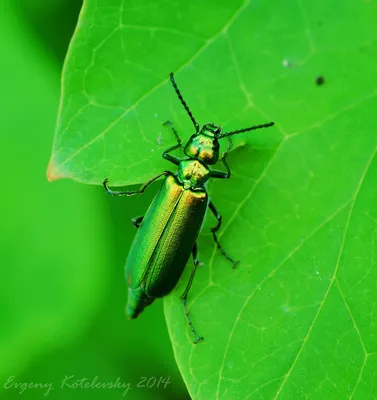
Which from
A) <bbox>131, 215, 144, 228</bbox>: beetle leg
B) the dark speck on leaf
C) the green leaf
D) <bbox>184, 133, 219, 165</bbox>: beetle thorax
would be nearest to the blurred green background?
<bbox>131, 215, 144, 228</bbox>: beetle leg

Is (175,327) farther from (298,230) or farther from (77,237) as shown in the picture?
(77,237)

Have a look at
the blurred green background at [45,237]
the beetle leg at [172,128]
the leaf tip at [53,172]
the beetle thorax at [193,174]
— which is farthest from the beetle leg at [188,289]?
the blurred green background at [45,237]

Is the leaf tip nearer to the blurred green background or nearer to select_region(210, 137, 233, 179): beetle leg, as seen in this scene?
select_region(210, 137, 233, 179): beetle leg

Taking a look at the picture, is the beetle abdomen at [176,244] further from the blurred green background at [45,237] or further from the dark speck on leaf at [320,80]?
the blurred green background at [45,237]

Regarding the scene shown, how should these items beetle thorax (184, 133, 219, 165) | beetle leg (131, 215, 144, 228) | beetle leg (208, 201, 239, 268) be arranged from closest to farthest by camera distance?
beetle leg (208, 201, 239, 268)
beetle thorax (184, 133, 219, 165)
beetle leg (131, 215, 144, 228)

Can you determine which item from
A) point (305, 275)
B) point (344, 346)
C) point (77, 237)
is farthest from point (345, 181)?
point (77, 237)

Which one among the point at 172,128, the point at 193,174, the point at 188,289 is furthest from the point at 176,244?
the point at 172,128
